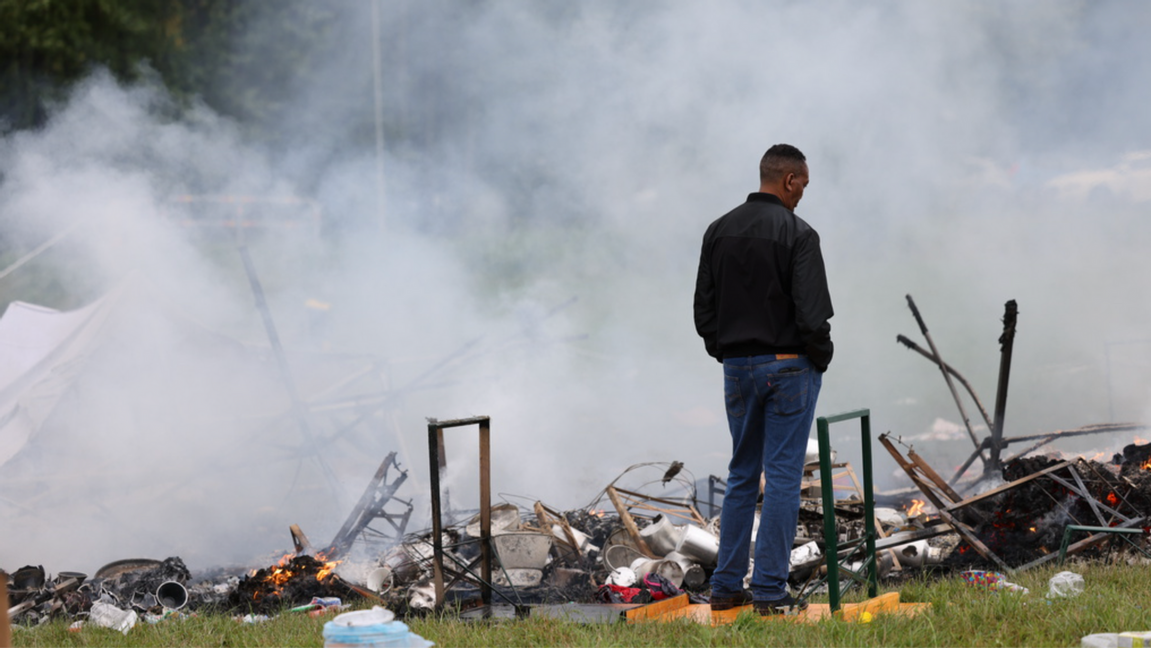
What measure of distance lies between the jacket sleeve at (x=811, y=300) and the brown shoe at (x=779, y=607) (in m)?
0.74

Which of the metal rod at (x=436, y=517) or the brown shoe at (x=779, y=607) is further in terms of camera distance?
the metal rod at (x=436, y=517)

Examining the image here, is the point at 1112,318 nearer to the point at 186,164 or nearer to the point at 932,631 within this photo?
the point at 932,631

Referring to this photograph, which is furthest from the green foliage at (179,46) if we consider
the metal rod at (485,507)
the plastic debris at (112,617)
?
the metal rod at (485,507)

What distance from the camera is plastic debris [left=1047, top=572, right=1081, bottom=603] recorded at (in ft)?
11.3

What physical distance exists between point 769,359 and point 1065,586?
1361 millimetres

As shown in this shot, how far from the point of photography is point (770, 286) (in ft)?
10.7

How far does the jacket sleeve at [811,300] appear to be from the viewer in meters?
3.16

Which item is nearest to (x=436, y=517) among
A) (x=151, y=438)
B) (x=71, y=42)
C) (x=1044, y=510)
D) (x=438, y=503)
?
(x=438, y=503)

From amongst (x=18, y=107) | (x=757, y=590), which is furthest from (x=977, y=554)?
(x=18, y=107)

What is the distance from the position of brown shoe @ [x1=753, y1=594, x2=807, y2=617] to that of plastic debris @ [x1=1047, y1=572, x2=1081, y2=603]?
842mm

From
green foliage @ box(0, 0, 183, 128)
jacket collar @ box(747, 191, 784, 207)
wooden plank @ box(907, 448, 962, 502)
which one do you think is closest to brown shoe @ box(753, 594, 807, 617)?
jacket collar @ box(747, 191, 784, 207)

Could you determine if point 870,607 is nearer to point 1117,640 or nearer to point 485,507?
point 1117,640

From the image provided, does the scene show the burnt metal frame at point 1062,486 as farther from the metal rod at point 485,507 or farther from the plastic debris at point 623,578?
the metal rod at point 485,507

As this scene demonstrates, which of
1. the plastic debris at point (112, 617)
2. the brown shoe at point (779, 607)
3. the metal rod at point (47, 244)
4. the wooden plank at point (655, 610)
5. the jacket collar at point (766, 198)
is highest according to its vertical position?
the metal rod at point (47, 244)
